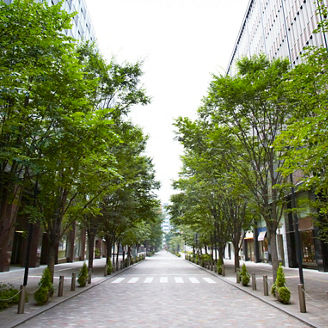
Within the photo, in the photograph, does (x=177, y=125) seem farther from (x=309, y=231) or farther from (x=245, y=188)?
(x=309, y=231)

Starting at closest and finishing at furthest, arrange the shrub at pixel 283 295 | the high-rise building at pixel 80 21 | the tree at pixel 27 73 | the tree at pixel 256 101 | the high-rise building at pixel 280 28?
the tree at pixel 27 73
the shrub at pixel 283 295
the tree at pixel 256 101
the high-rise building at pixel 280 28
the high-rise building at pixel 80 21

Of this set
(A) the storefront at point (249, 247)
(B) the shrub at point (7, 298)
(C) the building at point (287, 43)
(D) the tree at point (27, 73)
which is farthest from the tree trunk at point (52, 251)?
(A) the storefront at point (249, 247)

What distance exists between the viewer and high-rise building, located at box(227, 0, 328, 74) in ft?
80.9

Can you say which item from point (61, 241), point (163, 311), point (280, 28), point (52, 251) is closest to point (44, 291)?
point (52, 251)

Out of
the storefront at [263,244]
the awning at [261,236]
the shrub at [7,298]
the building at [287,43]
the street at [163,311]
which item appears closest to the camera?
the street at [163,311]

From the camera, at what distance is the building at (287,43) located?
964 inches

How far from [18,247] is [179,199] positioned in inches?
704

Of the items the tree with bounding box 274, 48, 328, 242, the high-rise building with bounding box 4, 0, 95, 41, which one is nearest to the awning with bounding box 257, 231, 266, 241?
the tree with bounding box 274, 48, 328, 242

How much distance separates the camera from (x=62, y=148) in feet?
33.3

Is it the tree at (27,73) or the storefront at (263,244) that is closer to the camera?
the tree at (27,73)

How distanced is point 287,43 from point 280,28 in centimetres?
349

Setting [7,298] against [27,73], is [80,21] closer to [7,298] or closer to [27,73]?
[27,73]

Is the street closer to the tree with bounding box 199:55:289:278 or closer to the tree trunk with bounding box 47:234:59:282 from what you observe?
the tree trunk with bounding box 47:234:59:282

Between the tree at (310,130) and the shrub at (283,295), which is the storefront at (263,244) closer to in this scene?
the shrub at (283,295)
